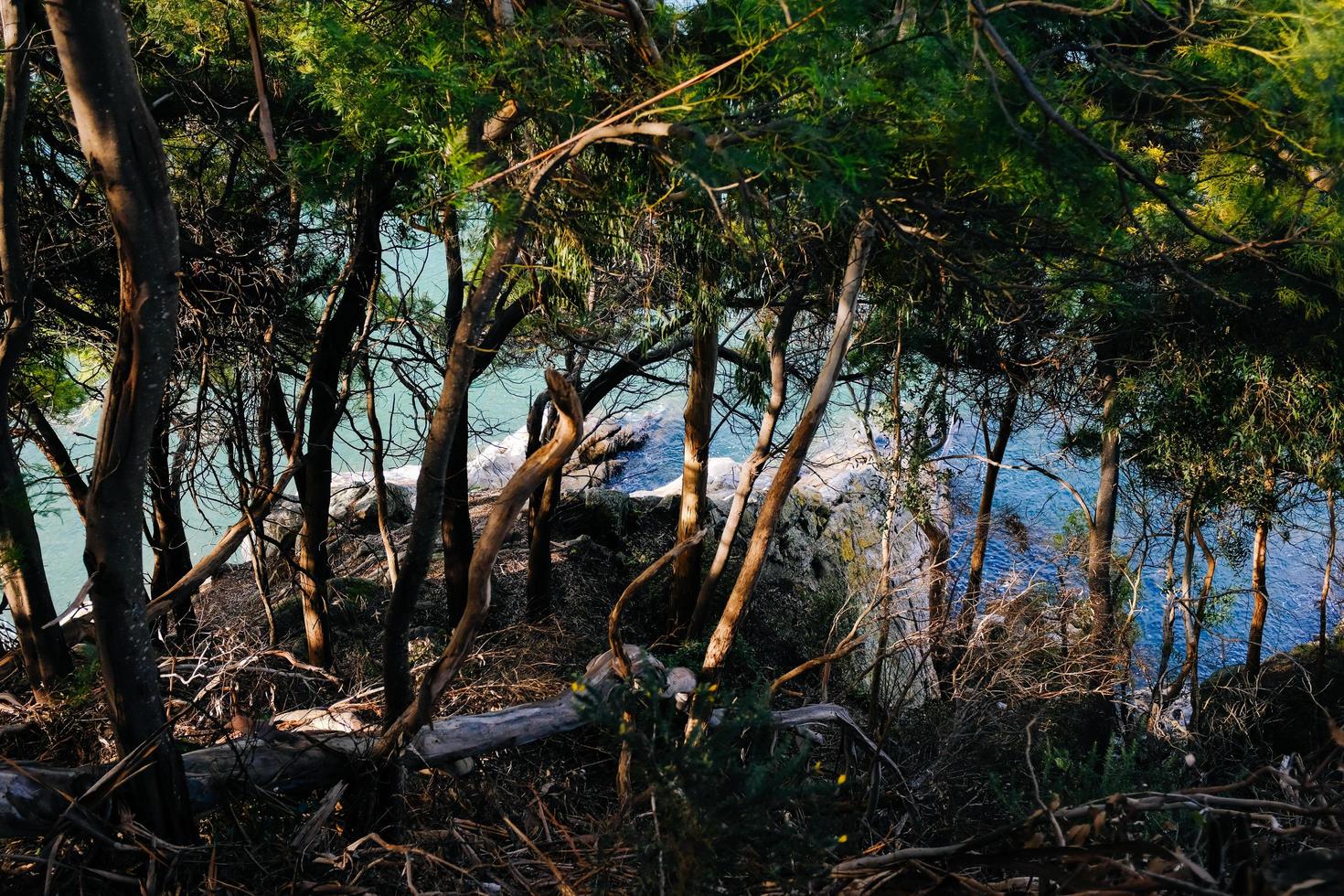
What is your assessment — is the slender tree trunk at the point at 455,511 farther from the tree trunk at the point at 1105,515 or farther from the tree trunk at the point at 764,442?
the tree trunk at the point at 1105,515

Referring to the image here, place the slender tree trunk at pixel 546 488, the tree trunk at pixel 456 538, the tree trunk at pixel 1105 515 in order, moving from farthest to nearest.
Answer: the tree trunk at pixel 1105 515 < the slender tree trunk at pixel 546 488 < the tree trunk at pixel 456 538

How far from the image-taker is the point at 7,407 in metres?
3.29

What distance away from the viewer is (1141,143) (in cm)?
580

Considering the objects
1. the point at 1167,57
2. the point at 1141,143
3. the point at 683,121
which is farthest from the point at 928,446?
the point at 683,121

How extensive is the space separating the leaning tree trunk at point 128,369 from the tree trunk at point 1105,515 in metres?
7.11

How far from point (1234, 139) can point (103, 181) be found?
14.0 feet

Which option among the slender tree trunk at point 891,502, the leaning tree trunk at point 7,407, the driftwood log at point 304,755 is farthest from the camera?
the slender tree trunk at point 891,502

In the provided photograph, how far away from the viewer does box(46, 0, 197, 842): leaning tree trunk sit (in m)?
1.78

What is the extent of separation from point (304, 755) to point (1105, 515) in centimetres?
751

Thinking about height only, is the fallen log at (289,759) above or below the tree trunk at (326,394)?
below

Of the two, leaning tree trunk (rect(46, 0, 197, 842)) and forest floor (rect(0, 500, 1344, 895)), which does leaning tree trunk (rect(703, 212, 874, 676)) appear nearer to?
forest floor (rect(0, 500, 1344, 895))

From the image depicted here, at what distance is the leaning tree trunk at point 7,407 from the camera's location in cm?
277

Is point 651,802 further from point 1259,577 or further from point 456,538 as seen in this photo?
point 1259,577

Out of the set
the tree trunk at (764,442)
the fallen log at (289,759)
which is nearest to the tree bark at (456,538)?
the tree trunk at (764,442)
